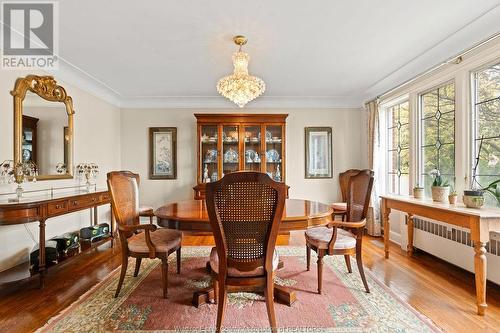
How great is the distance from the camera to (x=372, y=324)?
178 centimetres

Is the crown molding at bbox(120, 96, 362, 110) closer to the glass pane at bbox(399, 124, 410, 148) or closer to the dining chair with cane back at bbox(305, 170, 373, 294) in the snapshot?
the glass pane at bbox(399, 124, 410, 148)

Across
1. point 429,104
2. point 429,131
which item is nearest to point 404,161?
point 429,131

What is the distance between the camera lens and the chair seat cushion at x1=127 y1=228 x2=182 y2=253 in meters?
2.10

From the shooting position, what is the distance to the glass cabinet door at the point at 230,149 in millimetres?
4395

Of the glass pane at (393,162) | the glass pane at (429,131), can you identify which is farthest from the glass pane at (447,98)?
the glass pane at (393,162)

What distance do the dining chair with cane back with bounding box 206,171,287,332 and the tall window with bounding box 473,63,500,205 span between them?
2.26 m

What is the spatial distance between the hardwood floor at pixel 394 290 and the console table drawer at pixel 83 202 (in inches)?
23.7

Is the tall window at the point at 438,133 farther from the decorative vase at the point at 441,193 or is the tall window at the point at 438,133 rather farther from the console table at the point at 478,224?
the console table at the point at 478,224

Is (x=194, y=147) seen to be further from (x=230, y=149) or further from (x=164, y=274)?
(x=164, y=274)

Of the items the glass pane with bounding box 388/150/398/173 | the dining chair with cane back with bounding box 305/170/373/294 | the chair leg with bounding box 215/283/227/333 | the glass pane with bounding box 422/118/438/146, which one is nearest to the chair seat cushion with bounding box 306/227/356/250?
the dining chair with cane back with bounding box 305/170/373/294

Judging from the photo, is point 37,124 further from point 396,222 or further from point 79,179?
point 396,222

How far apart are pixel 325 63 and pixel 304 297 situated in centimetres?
258

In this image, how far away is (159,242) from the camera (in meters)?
2.20

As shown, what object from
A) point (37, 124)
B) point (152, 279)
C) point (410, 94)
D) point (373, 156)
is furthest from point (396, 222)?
point (37, 124)
